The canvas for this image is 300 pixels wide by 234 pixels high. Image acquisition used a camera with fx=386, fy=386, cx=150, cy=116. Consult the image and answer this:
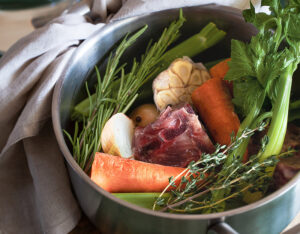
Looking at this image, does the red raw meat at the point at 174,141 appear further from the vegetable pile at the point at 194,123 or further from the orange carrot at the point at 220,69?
the orange carrot at the point at 220,69

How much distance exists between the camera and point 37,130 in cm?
99

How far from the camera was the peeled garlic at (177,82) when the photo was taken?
1.03m

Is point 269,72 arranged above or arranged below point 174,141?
above

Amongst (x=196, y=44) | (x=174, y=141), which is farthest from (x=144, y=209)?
(x=196, y=44)

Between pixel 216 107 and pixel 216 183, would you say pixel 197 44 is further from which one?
pixel 216 183

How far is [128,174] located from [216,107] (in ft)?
1.03

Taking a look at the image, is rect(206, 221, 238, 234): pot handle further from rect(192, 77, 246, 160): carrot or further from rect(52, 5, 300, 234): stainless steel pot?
rect(192, 77, 246, 160): carrot

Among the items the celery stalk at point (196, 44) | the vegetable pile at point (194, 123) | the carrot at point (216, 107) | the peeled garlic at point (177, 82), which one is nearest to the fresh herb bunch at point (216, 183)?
the vegetable pile at point (194, 123)

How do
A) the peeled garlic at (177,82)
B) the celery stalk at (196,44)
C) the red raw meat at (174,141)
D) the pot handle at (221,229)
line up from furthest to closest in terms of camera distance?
the celery stalk at (196,44) → the peeled garlic at (177,82) → the red raw meat at (174,141) → the pot handle at (221,229)

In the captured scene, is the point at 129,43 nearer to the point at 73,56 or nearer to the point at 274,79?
the point at 73,56

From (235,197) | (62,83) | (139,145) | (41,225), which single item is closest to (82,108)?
(62,83)

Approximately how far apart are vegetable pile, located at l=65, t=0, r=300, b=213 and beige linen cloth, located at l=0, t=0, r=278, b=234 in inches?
3.6

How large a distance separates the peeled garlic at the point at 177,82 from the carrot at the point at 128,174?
23 cm

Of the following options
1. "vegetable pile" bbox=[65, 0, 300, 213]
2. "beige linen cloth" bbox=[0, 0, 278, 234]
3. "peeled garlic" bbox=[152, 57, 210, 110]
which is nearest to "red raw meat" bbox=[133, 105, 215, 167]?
"vegetable pile" bbox=[65, 0, 300, 213]
